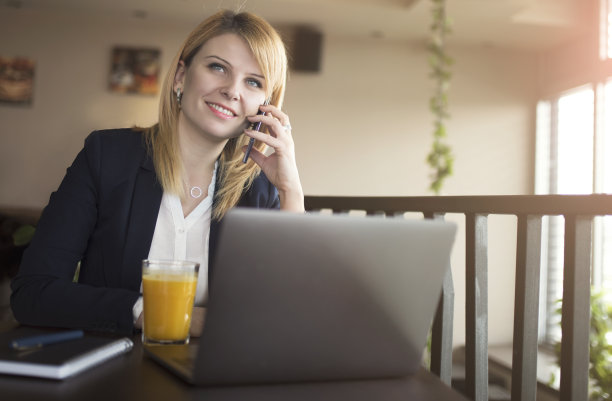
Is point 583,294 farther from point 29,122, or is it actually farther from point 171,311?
point 29,122

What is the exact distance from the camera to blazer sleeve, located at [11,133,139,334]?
102cm

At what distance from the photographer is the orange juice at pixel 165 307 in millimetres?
847

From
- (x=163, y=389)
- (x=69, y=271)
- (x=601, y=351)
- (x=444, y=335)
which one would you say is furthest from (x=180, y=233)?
(x=601, y=351)

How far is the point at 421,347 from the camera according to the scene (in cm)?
73

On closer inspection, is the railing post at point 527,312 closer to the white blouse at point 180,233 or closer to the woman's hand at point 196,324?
the woman's hand at point 196,324

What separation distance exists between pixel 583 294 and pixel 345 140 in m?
4.33

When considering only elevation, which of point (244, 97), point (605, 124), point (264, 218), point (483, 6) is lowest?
point (264, 218)

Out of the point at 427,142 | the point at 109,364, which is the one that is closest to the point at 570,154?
the point at 427,142

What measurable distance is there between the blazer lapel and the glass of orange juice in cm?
48

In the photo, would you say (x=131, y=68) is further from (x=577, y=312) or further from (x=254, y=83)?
(x=577, y=312)

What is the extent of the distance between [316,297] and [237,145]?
108cm

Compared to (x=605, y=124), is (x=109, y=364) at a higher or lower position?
lower

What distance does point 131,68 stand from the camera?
498cm

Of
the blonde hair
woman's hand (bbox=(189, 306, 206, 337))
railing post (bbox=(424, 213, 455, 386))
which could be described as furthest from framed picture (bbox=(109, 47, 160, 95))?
woman's hand (bbox=(189, 306, 206, 337))
